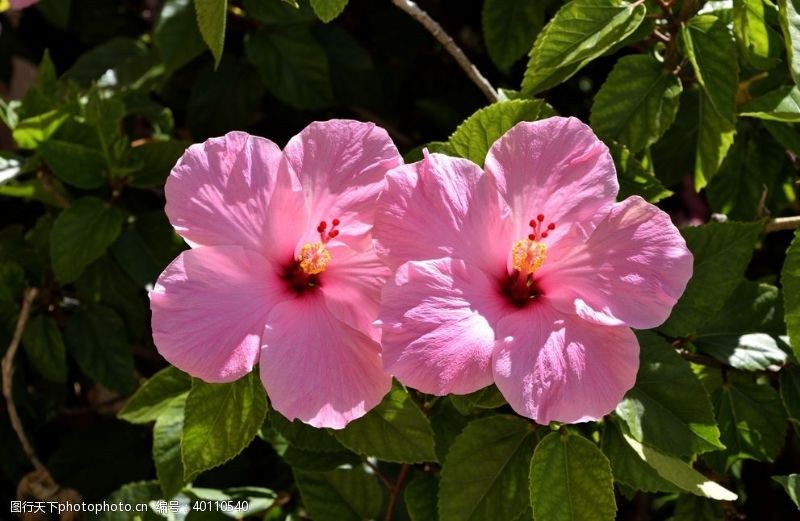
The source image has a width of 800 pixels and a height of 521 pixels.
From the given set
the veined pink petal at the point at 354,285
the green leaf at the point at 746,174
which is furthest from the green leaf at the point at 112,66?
the green leaf at the point at 746,174

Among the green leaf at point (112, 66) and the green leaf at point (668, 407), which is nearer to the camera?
the green leaf at point (668, 407)

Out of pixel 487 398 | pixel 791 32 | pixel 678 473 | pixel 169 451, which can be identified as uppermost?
pixel 791 32

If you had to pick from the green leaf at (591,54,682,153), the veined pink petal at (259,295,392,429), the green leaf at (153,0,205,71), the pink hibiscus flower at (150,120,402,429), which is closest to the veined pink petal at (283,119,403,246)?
the pink hibiscus flower at (150,120,402,429)

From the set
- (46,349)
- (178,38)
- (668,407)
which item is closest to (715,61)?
(668,407)

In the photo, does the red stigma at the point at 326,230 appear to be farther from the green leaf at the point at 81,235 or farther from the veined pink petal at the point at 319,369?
the green leaf at the point at 81,235

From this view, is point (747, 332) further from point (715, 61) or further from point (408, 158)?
point (408, 158)

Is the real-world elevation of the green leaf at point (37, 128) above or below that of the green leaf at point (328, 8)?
below
